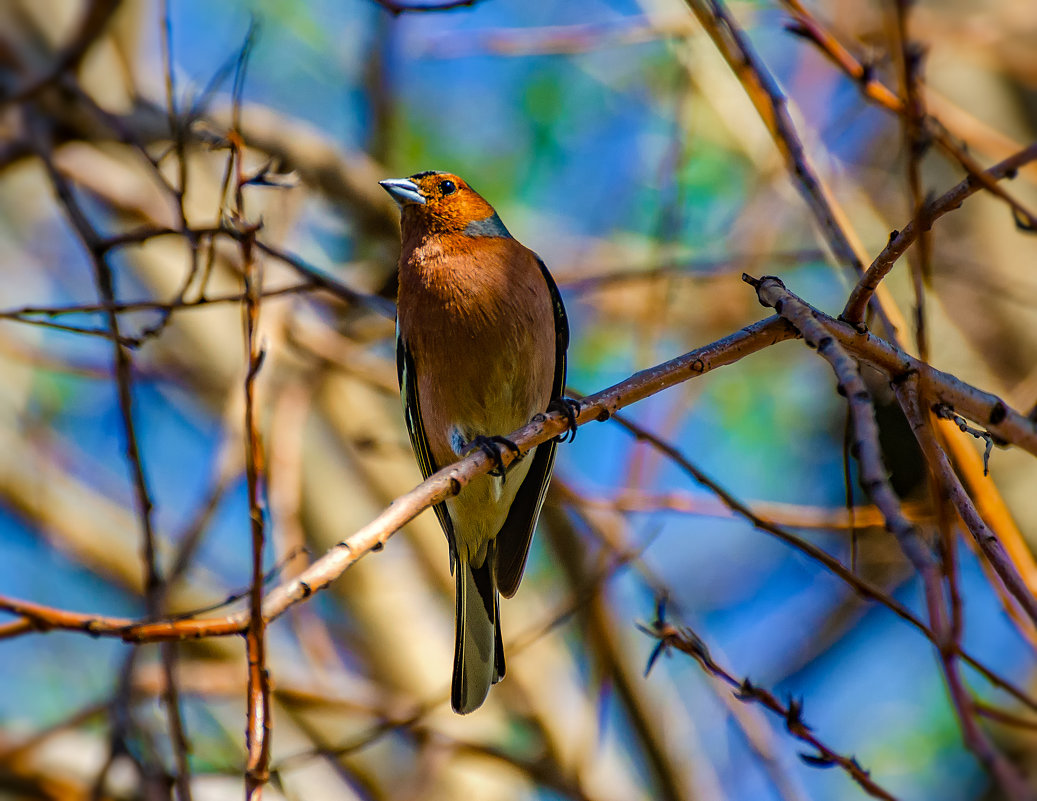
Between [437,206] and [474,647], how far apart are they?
221cm

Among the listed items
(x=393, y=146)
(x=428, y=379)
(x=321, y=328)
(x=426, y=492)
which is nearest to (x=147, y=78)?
(x=393, y=146)

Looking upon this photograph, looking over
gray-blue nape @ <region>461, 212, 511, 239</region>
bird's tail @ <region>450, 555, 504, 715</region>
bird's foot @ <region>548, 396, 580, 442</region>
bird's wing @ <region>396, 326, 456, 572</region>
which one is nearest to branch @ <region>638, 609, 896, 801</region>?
bird's foot @ <region>548, 396, 580, 442</region>

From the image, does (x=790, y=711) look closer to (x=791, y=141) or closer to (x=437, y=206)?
(x=791, y=141)

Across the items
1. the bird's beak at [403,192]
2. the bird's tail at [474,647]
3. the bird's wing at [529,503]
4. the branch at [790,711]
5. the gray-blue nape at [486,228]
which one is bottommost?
the branch at [790,711]

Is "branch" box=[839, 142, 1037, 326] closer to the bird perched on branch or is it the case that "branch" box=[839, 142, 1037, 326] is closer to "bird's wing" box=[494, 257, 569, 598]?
the bird perched on branch

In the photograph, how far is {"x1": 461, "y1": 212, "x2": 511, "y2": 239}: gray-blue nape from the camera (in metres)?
5.00

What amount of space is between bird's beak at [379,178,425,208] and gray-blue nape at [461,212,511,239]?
0.28m

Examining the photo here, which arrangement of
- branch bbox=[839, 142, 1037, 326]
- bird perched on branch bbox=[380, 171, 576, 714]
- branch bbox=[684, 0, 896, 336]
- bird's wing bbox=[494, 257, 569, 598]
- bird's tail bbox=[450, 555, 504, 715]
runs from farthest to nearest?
bird's wing bbox=[494, 257, 569, 598]
bird perched on branch bbox=[380, 171, 576, 714]
bird's tail bbox=[450, 555, 504, 715]
branch bbox=[684, 0, 896, 336]
branch bbox=[839, 142, 1037, 326]

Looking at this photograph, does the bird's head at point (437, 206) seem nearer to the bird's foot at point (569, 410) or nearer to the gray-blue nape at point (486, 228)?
the gray-blue nape at point (486, 228)

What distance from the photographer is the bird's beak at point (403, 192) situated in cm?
504

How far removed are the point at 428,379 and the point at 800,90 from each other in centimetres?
399

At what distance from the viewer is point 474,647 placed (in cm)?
420

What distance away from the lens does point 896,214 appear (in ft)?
27.1

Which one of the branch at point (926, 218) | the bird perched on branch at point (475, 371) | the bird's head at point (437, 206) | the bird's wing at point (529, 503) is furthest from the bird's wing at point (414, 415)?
the branch at point (926, 218)
